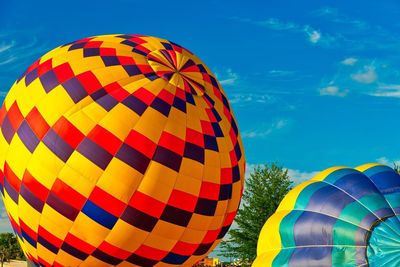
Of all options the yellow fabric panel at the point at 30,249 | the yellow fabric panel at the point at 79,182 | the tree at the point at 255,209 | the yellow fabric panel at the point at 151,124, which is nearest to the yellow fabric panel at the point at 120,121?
the yellow fabric panel at the point at 151,124

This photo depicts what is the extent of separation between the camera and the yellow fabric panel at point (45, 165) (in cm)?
1166

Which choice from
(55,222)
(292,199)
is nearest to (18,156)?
(55,222)

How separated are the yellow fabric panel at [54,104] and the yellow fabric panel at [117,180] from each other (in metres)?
1.62

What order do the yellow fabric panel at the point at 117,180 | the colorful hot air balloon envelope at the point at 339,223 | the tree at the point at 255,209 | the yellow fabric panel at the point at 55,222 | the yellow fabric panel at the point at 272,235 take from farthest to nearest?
the tree at the point at 255,209 < the yellow fabric panel at the point at 272,235 < the yellow fabric panel at the point at 55,222 < the yellow fabric panel at the point at 117,180 < the colorful hot air balloon envelope at the point at 339,223

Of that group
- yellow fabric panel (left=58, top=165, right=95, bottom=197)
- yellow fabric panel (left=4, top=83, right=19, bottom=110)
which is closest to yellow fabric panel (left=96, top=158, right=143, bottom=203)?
yellow fabric panel (left=58, top=165, right=95, bottom=197)

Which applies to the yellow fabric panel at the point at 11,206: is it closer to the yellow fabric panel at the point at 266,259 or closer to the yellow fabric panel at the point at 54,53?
the yellow fabric panel at the point at 54,53

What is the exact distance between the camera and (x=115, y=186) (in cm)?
1148

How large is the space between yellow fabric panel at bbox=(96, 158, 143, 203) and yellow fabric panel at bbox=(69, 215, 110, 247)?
724mm

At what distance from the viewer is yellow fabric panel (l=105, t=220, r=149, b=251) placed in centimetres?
1159

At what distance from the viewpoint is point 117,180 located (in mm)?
11477

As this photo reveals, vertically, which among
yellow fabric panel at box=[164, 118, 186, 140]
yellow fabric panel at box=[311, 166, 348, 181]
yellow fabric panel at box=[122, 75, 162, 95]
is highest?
yellow fabric panel at box=[122, 75, 162, 95]

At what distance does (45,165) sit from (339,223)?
20.1 ft

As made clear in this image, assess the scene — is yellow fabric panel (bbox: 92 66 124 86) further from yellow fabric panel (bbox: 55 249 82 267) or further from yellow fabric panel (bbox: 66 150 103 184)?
yellow fabric panel (bbox: 55 249 82 267)

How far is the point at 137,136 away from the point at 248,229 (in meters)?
16.3
